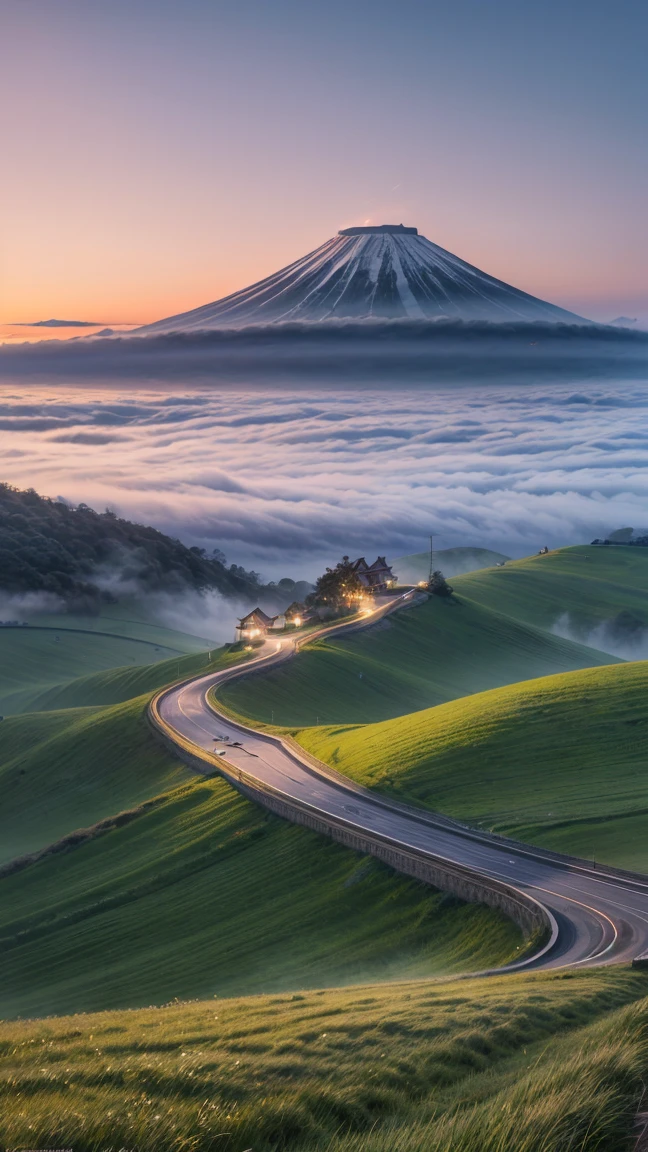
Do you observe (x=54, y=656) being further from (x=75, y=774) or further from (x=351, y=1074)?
(x=351, y=1074)

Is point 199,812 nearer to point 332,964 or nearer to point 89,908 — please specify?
point 89,908

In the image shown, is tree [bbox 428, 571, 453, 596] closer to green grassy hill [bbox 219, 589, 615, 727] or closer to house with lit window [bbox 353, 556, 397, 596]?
green grassy hill [bbox 219, 589, 615, 727]

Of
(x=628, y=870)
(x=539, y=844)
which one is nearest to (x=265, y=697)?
(x=539, y=844)

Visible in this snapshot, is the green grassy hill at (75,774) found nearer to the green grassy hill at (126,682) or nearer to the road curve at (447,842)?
the road curve at (447,842)

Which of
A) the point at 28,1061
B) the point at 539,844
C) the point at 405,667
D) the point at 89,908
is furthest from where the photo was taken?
the point at 405,667

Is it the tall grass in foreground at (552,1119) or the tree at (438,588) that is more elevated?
the tall grass in foreground at (552,1119)

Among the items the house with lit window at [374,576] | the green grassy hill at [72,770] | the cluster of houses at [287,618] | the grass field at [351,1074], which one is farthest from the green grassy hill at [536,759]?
the house with lit window at [374,576]

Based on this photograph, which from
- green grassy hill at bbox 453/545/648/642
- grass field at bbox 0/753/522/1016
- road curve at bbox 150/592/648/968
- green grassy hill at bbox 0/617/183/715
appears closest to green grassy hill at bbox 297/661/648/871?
road curve at bbox 150/592/648/968
